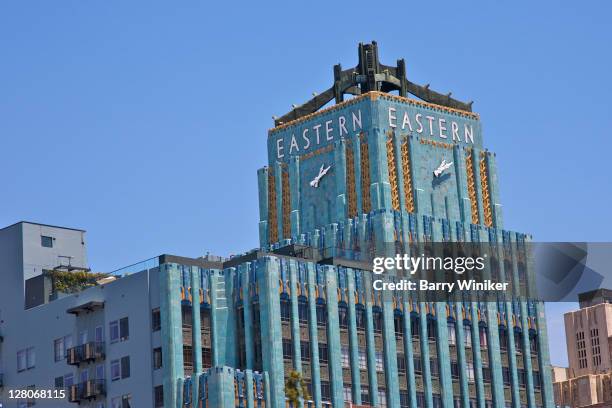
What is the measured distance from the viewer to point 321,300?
145625 mm

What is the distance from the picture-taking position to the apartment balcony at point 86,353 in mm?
144000

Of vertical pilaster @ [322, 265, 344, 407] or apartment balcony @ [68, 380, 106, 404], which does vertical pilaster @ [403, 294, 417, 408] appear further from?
apartment balcony @ [68, 380, 106, 404]

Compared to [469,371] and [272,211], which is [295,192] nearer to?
[272,211]

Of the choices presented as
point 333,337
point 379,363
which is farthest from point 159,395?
point 379,363

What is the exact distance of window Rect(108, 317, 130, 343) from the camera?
143m

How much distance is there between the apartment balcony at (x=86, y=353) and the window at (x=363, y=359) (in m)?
24.1

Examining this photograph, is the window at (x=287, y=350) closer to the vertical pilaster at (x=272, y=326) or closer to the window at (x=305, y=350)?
the vertical pilaster at (x=272, y=326)

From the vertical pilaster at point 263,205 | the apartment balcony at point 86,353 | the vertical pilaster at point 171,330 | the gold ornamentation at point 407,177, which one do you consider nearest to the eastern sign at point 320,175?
the vertical pilaster at point 263,205

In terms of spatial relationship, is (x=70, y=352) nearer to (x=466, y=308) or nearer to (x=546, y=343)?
(x=466, y=308)

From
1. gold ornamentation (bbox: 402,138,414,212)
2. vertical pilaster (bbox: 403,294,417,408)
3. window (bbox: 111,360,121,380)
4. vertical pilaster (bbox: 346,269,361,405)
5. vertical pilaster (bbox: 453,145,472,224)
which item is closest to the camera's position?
window (bbox: 111,360,121,380)

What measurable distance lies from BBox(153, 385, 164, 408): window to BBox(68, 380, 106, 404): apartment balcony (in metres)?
6.80

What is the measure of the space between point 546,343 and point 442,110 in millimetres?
27299

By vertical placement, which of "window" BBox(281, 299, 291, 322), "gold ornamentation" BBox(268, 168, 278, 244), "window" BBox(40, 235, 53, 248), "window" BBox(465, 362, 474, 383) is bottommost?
"window" BBox(465, 362, 474, 383)

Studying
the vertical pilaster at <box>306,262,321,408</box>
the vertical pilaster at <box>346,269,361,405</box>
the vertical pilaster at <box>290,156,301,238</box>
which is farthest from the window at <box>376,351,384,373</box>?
the vertical pilaster at <box>290,156,301,238</box>
